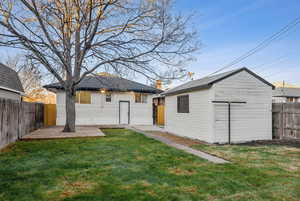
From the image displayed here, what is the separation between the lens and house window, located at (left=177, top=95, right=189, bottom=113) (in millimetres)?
9606

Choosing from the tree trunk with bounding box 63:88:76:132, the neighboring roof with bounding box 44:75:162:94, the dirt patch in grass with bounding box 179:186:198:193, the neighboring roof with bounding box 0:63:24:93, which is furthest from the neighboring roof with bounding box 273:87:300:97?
the neighboring roof with bounding box 0:63:24:93

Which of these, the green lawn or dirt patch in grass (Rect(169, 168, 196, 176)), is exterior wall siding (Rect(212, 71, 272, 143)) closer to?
the green lawn

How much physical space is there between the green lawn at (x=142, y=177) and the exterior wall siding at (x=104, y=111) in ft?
29.3

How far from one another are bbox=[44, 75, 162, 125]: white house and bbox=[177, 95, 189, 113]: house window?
503 cm

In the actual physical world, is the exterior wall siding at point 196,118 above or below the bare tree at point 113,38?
below

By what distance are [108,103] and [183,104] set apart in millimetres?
7333

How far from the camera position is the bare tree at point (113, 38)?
815cm

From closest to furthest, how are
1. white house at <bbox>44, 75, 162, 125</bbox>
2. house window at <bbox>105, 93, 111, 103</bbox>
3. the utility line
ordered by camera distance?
the utility line → white house at <bbox>44, 75, 162, 125</bbox> → house window at <bbox>105, 93, 111, 103</bbox>

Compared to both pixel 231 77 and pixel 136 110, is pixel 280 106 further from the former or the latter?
pixel 136 110

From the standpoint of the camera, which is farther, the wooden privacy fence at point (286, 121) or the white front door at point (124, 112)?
the white front door at point (124, 112)

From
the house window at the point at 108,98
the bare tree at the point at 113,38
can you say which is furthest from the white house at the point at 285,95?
the bare tree at the point at 113,38

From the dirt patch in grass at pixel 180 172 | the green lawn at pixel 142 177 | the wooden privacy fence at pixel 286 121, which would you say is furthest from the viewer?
the wooden privacy fence at pixel 286 121

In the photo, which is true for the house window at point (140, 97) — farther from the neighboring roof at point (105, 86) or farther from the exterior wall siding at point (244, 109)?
the exterior wall siding at point (244, 109)

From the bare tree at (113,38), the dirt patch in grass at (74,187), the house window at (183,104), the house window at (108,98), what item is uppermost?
the bare tree at (113,38)
